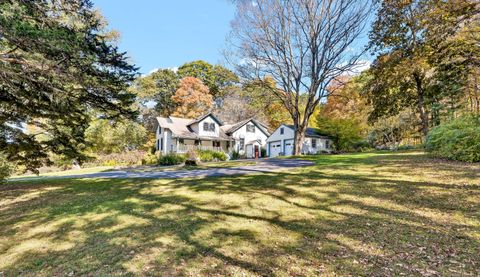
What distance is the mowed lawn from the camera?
3467 mm

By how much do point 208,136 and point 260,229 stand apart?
83.8ft

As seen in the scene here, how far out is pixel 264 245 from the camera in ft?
13.2

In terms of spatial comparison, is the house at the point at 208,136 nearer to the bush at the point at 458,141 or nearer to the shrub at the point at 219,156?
the shrub at the point at 219,156

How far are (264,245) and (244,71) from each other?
646 inches

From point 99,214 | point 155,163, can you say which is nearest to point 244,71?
point 155,163

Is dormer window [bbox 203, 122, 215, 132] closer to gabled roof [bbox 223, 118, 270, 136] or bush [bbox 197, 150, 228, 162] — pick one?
gabled roof [bbox 223, 118, 270, 136]

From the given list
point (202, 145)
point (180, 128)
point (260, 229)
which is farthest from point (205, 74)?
point (260, 229)

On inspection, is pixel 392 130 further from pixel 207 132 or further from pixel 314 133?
pixel 207 132

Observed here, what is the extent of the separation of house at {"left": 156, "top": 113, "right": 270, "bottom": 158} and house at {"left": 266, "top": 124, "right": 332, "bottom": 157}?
9.32 ft

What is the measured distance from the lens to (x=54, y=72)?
6766 mm

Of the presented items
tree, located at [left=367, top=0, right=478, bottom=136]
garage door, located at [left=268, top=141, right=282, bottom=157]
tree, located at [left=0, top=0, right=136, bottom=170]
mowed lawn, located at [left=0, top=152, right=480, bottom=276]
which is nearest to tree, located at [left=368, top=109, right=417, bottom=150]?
tree, located at [left=367, top=0, right=478, bottom=136]

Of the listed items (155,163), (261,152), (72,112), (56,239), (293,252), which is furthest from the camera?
(261,152)

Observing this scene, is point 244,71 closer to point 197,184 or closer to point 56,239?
point 197,184

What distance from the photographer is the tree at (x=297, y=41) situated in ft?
55.0
